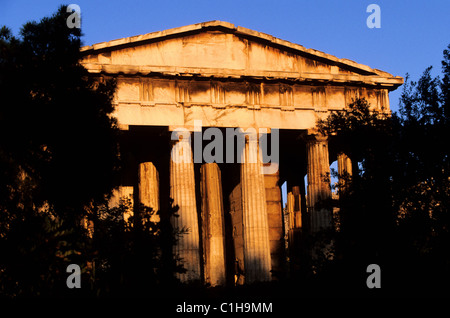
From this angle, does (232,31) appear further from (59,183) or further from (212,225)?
(59,183)

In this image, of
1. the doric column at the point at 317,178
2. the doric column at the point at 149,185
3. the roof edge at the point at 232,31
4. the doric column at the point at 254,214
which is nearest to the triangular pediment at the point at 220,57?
the roof edge at the point at 232,31

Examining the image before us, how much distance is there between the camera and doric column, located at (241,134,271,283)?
80.2ft

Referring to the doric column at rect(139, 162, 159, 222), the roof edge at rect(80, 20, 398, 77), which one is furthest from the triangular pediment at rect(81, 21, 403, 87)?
the doric column at rect(139, 162, 159, 222)

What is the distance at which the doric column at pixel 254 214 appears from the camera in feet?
80.2

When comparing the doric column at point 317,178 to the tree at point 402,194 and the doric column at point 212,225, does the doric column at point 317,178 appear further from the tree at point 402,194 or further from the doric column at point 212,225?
the tree at point 402,194

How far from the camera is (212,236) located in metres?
27.6

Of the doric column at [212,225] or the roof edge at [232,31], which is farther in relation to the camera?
the doric column at [212,225]

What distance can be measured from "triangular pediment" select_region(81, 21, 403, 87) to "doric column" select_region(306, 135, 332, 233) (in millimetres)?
2555

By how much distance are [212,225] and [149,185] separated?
304 cm

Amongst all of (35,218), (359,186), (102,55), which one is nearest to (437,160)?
(359,186)

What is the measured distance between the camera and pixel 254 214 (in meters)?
24.8

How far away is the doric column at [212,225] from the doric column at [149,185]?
2010 millimetres
